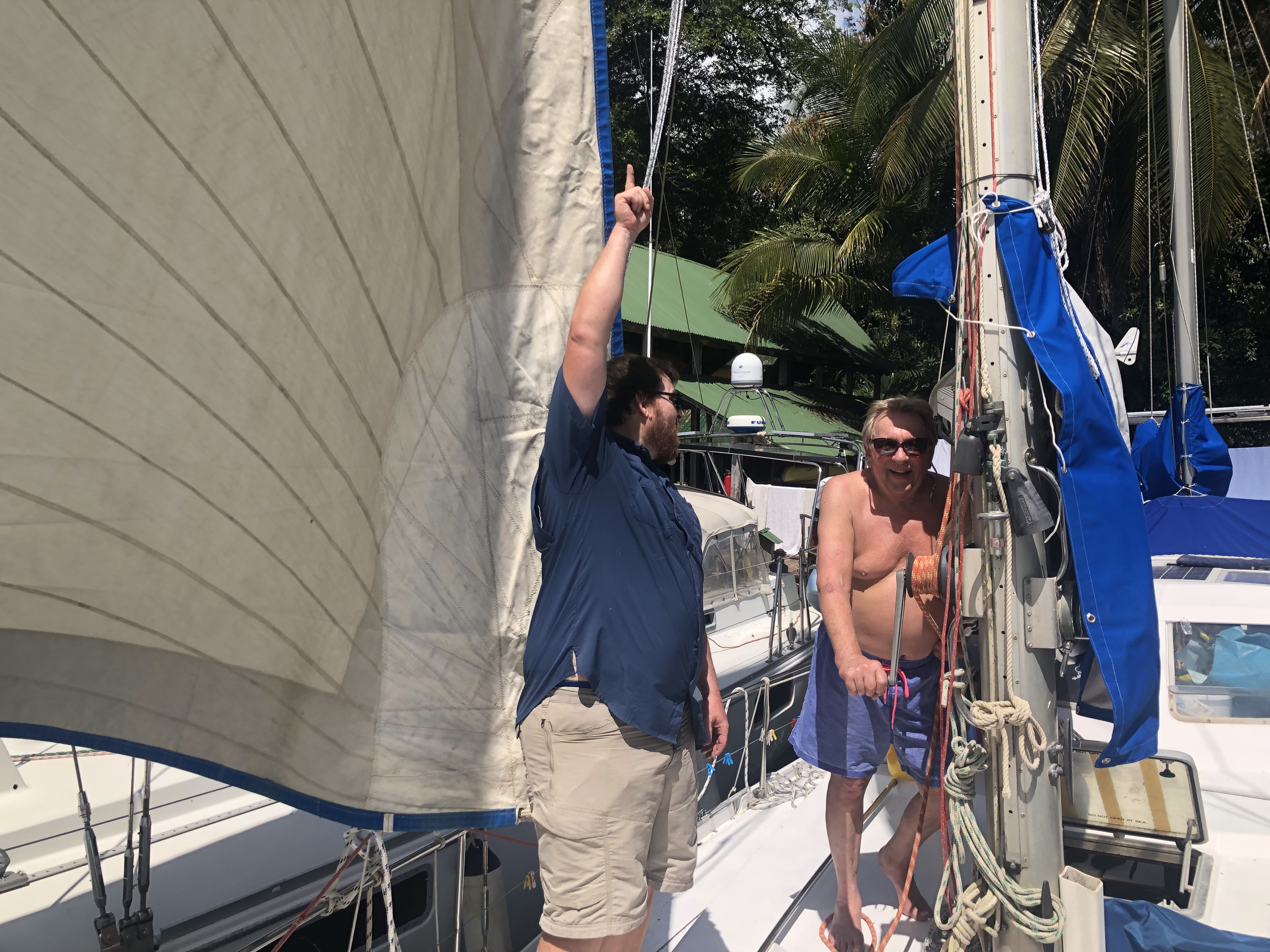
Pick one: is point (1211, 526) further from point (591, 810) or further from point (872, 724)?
point (591, 810)

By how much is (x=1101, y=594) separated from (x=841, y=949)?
132cm

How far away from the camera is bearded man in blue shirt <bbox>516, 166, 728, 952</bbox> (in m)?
1.81

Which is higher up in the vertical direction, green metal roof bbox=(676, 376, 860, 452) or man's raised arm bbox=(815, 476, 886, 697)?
green metal roof bbox=(676, 376, 860, 452)

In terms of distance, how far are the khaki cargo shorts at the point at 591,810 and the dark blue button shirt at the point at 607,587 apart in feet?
0.14

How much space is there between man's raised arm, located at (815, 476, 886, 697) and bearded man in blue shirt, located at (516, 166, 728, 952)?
552 millimetres

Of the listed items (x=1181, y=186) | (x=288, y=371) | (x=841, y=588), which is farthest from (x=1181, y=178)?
(x=288, y=371)

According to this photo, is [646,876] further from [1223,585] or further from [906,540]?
[1223,585]

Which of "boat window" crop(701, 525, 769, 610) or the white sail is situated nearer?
the white sail

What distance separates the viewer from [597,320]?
1789mm

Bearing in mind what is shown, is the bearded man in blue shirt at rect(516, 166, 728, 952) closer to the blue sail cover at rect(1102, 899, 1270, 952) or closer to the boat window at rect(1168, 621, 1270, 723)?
the blue sail cover at rect(1102, 899, 1270, 952)

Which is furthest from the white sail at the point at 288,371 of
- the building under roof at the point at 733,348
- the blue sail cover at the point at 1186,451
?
the building under roof at the point at 733,348

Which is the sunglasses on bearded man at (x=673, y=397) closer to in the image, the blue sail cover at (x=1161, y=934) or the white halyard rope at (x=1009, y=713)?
the white halyard rope at (x=1009, y=713)

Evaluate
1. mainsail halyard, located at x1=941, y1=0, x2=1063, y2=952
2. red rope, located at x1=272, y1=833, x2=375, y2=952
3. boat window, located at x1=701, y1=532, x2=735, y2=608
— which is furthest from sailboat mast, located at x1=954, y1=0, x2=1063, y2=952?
boat window, located at x1=701, y1=532, x2=735, y2=608

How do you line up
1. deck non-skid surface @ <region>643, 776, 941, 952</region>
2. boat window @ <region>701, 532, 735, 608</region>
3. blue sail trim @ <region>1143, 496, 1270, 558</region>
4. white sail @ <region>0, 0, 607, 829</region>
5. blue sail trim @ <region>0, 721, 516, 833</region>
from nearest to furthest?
white sail @ <region>0, 0, 607, 829</region> → blue sail trim @ <region>0, 721, 516, 833</region> → deck non-skid surface @ <region>643, 776, 941, 952</region> → boat window @ <region>701, 532, 735, 608</region> → blue sail trim @ <region>1143, 496, 1270, 558</region>
